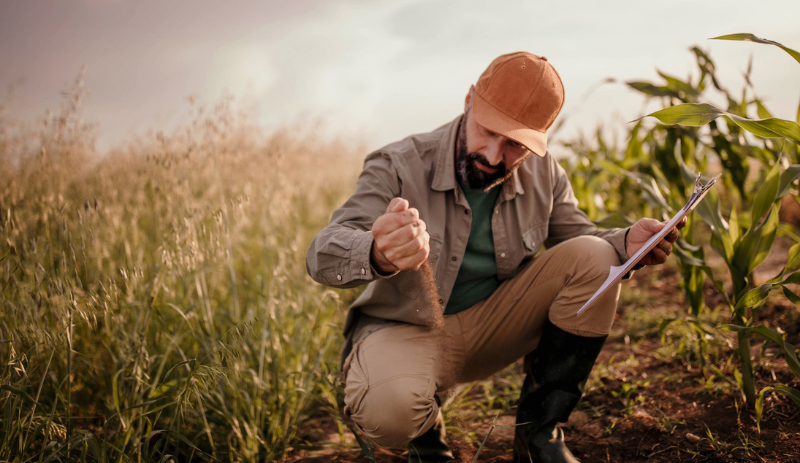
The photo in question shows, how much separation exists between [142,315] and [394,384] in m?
1.07

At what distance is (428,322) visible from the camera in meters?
1.96

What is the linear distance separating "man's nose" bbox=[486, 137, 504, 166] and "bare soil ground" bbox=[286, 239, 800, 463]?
0.92 meters

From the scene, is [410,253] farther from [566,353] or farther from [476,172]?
[566,353]

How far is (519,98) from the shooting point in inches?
74.6

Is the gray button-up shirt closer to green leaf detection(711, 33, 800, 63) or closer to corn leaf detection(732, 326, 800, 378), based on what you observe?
corn leaf detection(732, 326, 800, 378)

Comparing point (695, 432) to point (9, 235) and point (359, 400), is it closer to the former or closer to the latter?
point (359, 400)

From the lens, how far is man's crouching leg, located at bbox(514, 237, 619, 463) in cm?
187

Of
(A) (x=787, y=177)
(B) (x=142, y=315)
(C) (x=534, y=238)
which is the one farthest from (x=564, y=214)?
(B) (x=142, y=315)

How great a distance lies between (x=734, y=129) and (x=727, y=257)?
98cm

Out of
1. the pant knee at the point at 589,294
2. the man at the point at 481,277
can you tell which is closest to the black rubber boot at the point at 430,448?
the man at the point at 481,277

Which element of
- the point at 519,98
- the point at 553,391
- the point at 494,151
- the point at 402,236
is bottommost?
the point at 553,391

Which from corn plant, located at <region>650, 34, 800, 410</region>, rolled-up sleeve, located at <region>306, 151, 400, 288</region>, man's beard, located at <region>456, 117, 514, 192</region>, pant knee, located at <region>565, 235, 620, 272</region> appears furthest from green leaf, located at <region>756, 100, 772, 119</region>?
rolled-up sleeve, located at <region>306, 151, 400, 288</region>

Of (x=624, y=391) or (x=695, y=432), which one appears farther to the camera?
(x=624, y=391)

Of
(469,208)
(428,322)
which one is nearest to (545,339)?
(428,322)
